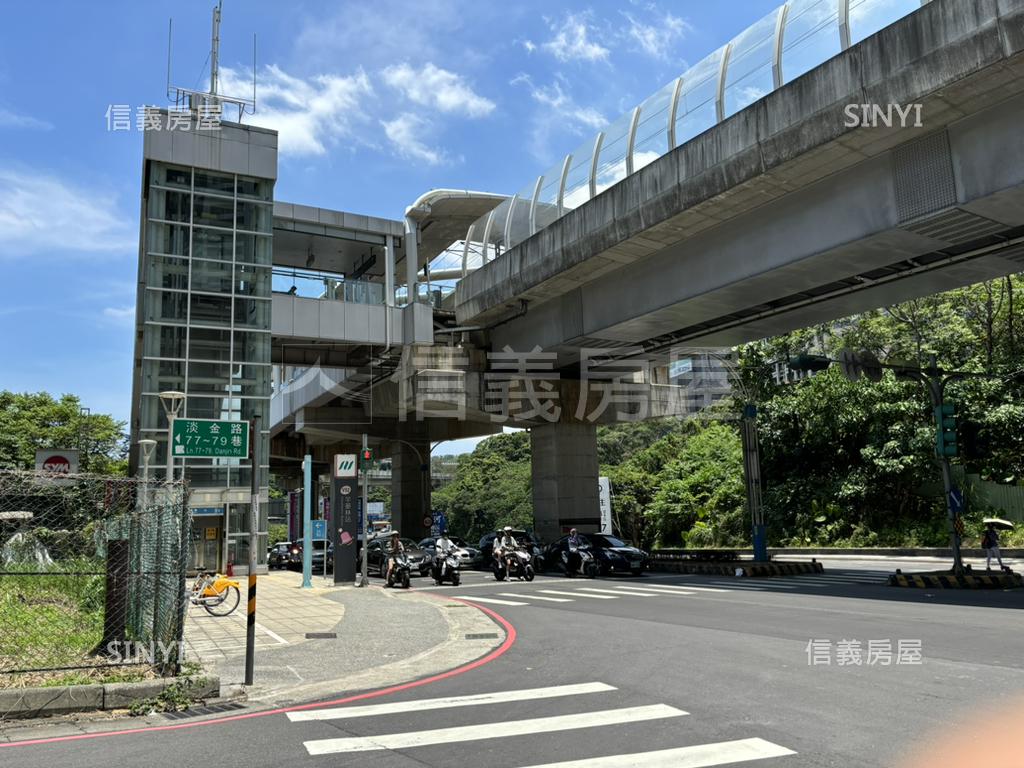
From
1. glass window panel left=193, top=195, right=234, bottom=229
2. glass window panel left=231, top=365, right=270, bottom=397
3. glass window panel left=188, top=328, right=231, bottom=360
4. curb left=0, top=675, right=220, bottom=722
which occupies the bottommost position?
curb left=0, top=675, right=220, bottom=722

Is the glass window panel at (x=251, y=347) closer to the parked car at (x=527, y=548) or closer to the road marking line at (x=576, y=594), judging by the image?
the parked car at (x=527, y=548)

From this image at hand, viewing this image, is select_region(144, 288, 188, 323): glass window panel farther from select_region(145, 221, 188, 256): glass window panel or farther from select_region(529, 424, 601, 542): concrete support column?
select_region(529, 424, 601, 542): concrete support column

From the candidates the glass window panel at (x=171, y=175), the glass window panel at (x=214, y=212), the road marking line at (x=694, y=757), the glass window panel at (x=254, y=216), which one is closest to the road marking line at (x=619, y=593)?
the road marking line at (x=694, y=757)

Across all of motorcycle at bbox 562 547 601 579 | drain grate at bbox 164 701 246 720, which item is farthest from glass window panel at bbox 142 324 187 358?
drain grate at bbox 164 701 246 720

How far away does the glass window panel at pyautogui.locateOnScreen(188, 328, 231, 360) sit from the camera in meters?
27.9

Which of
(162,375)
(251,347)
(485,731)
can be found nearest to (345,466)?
(251,347)

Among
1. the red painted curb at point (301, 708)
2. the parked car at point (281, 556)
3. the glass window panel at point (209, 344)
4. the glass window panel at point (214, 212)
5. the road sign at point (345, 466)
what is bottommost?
the parked car at point (281, 556)

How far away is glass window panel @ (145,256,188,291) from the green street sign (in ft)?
41.6

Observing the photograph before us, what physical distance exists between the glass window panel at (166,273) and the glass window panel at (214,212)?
1.73 meters

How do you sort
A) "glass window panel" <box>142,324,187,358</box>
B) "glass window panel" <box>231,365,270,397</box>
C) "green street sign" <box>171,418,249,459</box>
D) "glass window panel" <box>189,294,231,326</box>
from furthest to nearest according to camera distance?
"glass window panel" <box>231,365,270,397</box> < "glass window panel" <box>189,294,231,326</box> < "glass window panel" <box>142,324,187,358</box> < "green street sign" <box>171,418,249,459</box>

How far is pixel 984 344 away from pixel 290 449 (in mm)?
47521

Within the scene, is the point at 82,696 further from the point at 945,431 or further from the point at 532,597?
the point at 945,431

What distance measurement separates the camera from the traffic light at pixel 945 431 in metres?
19.6

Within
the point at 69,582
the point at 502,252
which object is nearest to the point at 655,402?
the point at 502,252
